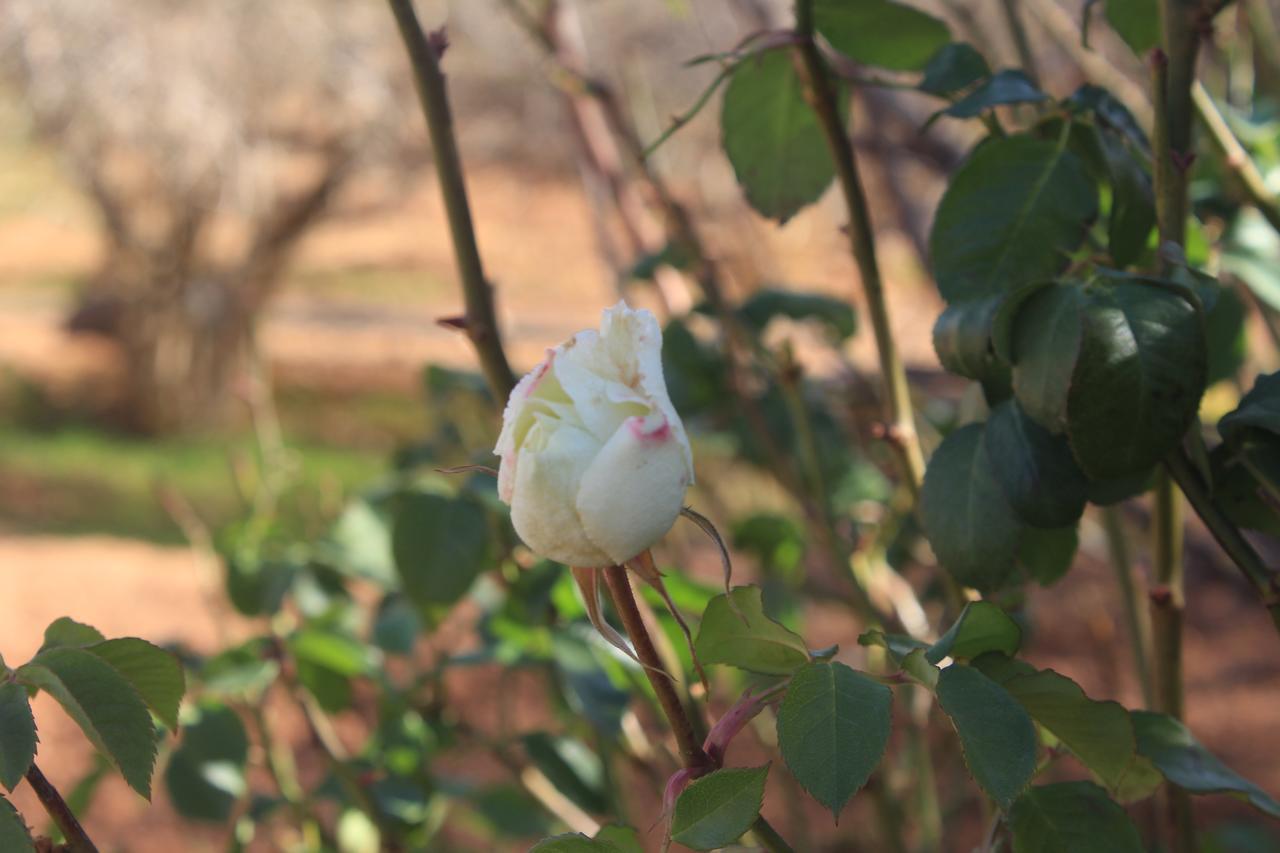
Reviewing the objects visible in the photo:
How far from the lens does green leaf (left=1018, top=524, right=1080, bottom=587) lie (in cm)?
36

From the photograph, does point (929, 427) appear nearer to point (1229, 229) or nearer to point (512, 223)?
point (1229, 229)

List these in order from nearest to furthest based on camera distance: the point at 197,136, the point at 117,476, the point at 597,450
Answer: the point at 597,450 < the point at 197,136 < the point at 117,476

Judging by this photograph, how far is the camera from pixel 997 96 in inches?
12.2

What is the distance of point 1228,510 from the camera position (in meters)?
0.30

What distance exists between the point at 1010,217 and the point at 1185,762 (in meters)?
0.13

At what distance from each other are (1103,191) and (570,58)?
1.46 ft

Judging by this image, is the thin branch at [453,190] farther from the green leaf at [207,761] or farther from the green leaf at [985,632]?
the green leaf at [207,761]

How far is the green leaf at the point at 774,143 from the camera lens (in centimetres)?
37

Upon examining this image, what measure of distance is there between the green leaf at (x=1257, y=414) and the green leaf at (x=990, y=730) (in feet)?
0.28

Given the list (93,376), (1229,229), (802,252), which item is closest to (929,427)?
(1229,229)

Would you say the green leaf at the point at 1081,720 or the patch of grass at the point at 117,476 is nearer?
the green leaf at the point at 1081,720

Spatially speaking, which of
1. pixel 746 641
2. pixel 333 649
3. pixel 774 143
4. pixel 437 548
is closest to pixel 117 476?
pixel 333 649

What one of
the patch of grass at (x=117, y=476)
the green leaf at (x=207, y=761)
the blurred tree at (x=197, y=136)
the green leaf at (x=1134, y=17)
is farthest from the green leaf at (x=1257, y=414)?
the blurred tree at (x=197, y=136)

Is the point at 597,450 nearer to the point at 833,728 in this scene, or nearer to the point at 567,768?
the point at 833,728
